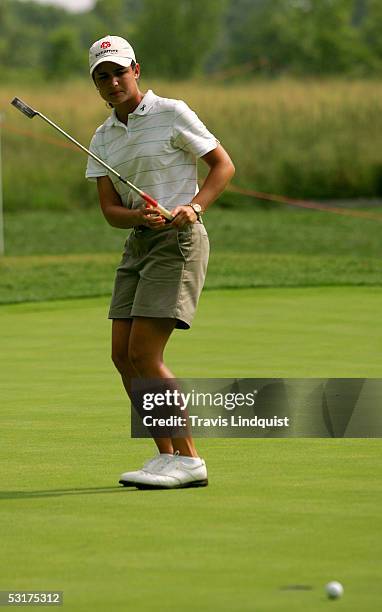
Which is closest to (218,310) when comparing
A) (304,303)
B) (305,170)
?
(304,303)

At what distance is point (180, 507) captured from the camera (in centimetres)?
560

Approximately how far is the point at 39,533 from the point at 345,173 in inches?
1025

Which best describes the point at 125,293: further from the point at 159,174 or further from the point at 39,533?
the point at 39,533

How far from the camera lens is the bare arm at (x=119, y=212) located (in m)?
5.91

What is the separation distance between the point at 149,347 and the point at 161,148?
0.77m

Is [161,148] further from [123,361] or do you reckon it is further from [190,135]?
[123,361]

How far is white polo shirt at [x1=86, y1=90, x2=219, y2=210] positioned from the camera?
602 cm

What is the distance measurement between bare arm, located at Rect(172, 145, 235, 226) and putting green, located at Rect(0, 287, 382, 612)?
1027mm

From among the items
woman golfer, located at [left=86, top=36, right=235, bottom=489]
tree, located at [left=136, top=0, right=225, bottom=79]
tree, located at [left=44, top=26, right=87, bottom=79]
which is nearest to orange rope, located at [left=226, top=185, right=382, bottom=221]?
woman golfer, located at [left=86, top=36, right=235, bottom=489]

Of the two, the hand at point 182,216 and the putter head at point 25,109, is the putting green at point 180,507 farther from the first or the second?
the putter head at point 25,109

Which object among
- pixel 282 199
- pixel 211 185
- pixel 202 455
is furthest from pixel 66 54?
pixel 211 185

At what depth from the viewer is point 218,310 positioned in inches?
489

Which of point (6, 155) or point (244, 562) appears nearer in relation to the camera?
Answer: point (244, 562)

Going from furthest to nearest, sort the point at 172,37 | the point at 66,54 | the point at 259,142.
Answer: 1. the point at 172,37
2. the point at 66,54
3. the point at 259,142
